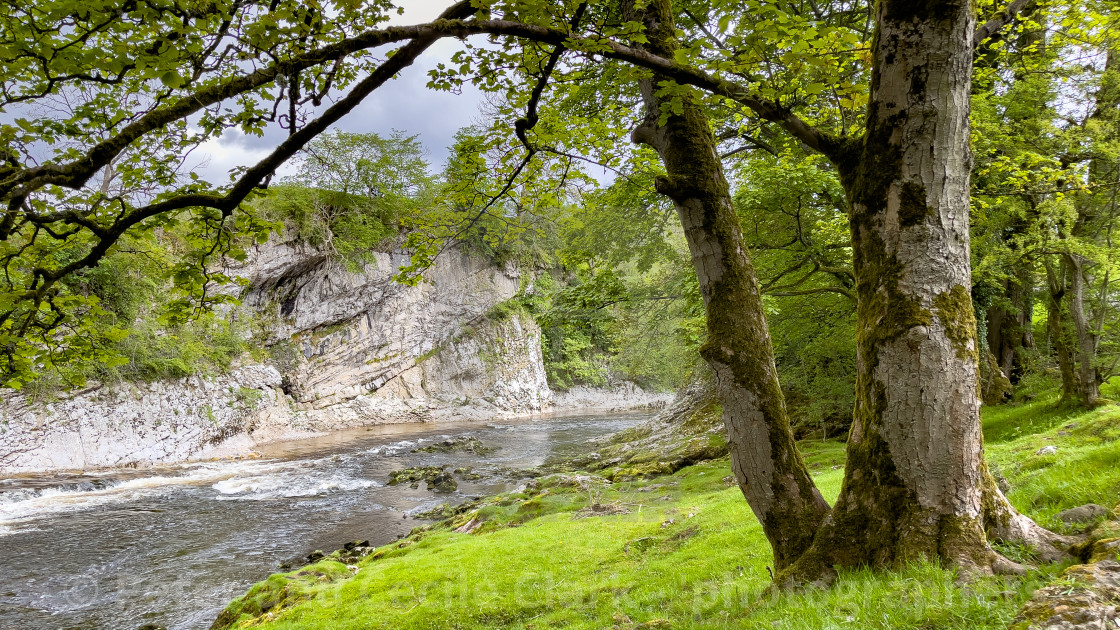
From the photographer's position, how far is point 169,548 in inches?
431

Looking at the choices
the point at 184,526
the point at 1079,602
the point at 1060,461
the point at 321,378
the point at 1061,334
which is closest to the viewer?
the point at 1079,602

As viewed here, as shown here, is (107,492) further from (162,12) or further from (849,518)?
(849,518)

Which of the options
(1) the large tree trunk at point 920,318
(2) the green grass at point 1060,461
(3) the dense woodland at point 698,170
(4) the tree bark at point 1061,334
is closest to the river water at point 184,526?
(3) the dense woodland at point 698,170

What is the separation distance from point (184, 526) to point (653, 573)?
40.8 ft

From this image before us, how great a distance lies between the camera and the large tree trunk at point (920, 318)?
9.20ft

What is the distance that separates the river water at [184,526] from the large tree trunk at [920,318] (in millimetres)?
9169

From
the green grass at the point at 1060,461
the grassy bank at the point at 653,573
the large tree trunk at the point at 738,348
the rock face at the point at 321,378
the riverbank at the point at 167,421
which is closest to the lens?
the grassy bank at the point at 653,573

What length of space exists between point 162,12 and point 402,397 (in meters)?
36.6


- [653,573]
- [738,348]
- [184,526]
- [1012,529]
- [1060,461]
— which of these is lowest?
[184,526]

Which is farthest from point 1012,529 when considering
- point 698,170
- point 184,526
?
point 184,526

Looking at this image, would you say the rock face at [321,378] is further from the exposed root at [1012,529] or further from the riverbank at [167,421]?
the exposed root at [1012,529]

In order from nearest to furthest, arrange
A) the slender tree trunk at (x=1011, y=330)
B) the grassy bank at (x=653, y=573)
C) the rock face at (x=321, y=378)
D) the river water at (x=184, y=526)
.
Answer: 1. the grassy bank at (x=653, y=573)
2. the river water at (x=184, y=526)
3. the slender tree trunk at (x=1011, y=330)
4. the rock face at (x=321, y=378)

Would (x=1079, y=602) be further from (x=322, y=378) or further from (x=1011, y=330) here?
(x=322, y=378)

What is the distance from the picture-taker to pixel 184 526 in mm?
12422
